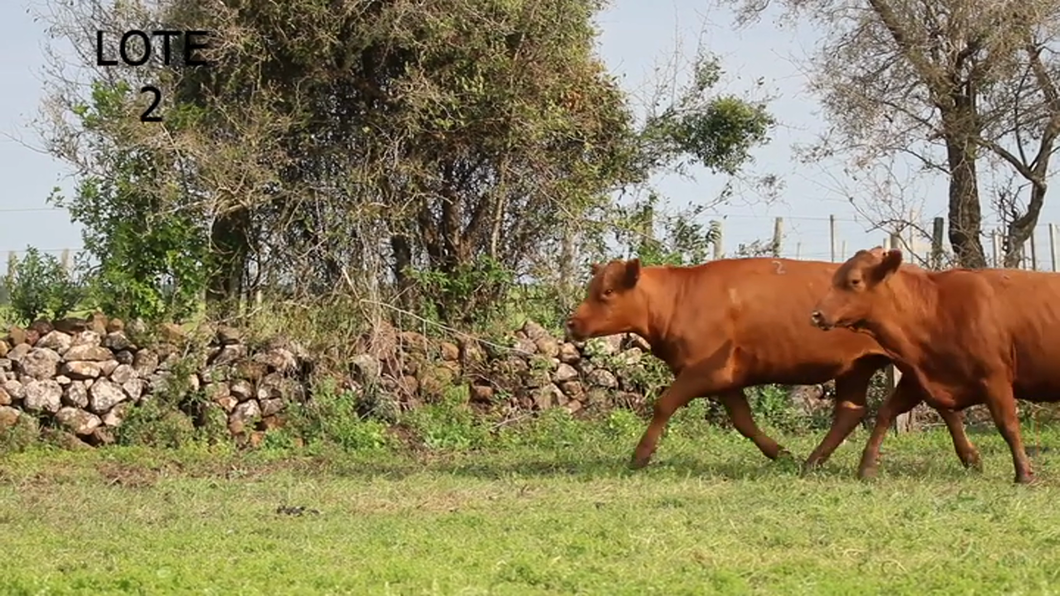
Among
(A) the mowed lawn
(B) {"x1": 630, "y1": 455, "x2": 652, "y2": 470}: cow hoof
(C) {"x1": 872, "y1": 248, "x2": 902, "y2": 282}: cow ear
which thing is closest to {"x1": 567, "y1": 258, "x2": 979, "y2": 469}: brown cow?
(B) {"x1": 630, "y1": 455, "x2": 652, "y2": 470}: cow hoof

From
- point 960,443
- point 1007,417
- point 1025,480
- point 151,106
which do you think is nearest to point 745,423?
point 960,443

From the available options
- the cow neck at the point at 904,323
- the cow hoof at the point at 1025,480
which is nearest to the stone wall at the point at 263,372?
the cow neck at the point at 904,323

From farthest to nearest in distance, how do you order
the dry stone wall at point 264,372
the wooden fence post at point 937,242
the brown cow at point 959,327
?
the wooden fence post at point 937,242 → the dry stone wall at point 264,372 → the brown cow at point 959,327

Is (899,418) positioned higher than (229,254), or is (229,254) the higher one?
(229,254)

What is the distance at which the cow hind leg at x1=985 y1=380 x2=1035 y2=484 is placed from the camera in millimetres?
11297

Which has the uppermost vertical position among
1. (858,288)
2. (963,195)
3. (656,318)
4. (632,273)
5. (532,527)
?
(963,195)

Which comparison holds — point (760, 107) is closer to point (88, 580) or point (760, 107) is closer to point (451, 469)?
point (451, 469)

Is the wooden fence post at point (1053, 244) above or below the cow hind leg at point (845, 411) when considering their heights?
above

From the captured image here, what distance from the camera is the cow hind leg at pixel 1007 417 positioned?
37.1 ft

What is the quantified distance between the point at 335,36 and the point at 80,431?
451 centimetres

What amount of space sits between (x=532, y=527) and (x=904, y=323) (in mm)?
3814

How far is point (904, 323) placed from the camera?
11.6 m

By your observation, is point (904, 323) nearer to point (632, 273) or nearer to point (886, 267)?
point (886, 267)

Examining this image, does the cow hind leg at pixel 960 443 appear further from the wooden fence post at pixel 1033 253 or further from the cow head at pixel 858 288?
the wooden fence post at pixel 1033 253
